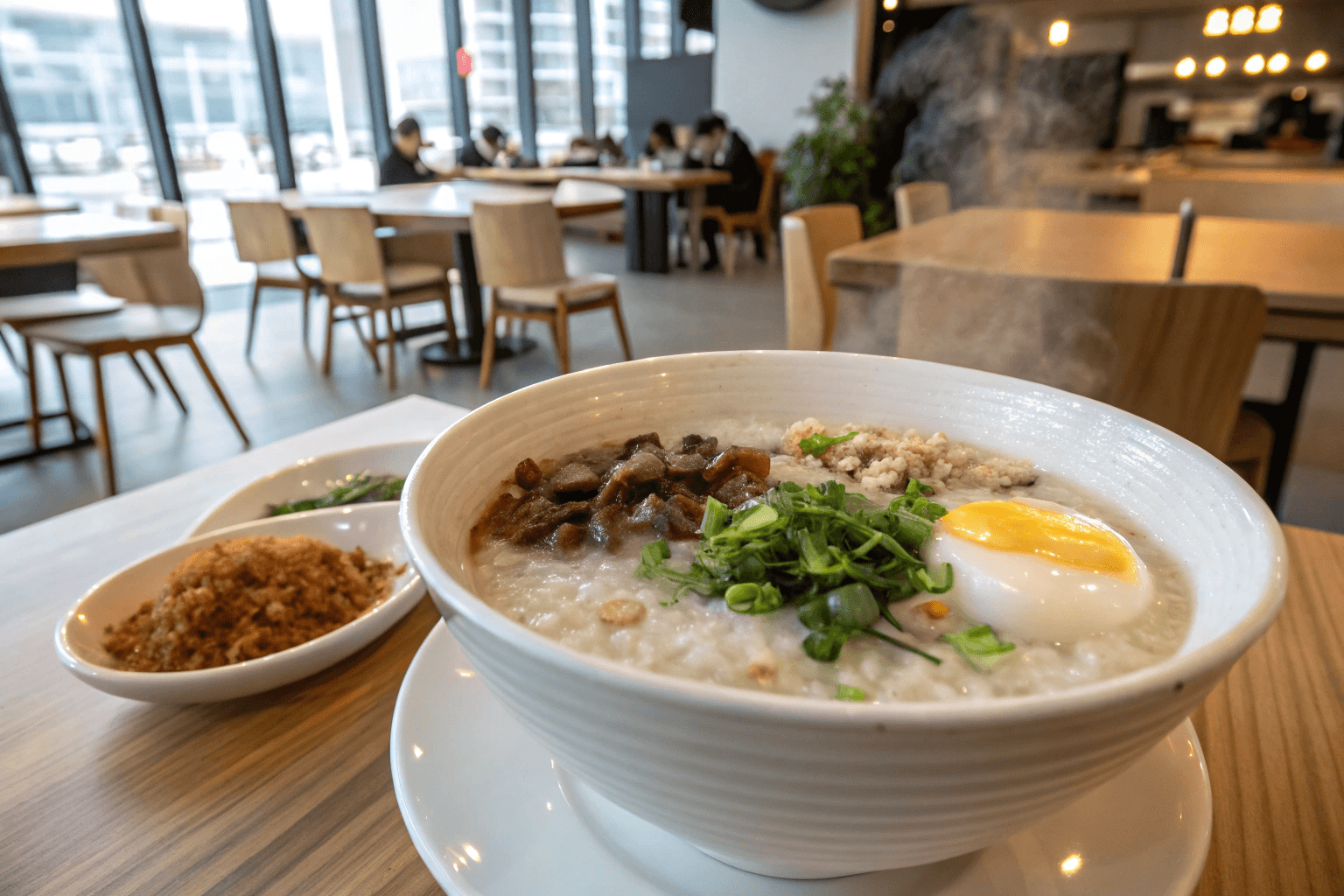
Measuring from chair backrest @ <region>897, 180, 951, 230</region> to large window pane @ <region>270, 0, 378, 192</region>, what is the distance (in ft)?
20.2

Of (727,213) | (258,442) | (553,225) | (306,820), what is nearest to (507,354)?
(553,225)

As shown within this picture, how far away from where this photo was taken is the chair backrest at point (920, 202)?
394cm

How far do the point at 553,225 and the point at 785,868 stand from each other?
13.3ft

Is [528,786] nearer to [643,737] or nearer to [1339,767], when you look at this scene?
[643,737]

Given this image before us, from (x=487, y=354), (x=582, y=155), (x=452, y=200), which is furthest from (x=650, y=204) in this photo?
(x=487, y=354)

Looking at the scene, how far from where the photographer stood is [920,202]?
411cm

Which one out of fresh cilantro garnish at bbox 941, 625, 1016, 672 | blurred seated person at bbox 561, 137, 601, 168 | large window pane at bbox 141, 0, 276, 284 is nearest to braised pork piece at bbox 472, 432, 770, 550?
fresh cilantro garnish at bbox 941, 625, 1016, 672

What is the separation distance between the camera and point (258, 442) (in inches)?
145

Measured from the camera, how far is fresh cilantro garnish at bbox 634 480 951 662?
0.52 metres

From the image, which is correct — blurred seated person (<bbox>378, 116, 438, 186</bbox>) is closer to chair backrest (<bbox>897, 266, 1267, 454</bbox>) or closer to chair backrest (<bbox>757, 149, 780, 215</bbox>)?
chair backrest (<bbox>757, 149, 780, 215</bbox>)

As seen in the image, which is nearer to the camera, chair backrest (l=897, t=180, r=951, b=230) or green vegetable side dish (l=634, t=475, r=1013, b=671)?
green vegetable side dish (l=634, t=475, r=1013, b=671)

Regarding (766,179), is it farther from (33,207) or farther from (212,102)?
(33,207)

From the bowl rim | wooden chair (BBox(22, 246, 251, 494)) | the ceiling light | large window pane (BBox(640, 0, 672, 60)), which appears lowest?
wooden chair (BBox(22, 246, 251, 494))

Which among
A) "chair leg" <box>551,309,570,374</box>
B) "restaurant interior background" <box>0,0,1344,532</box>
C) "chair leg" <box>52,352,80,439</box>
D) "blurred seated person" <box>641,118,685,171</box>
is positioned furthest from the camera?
"blurred seated person" <box>641,118,685,171</box>
